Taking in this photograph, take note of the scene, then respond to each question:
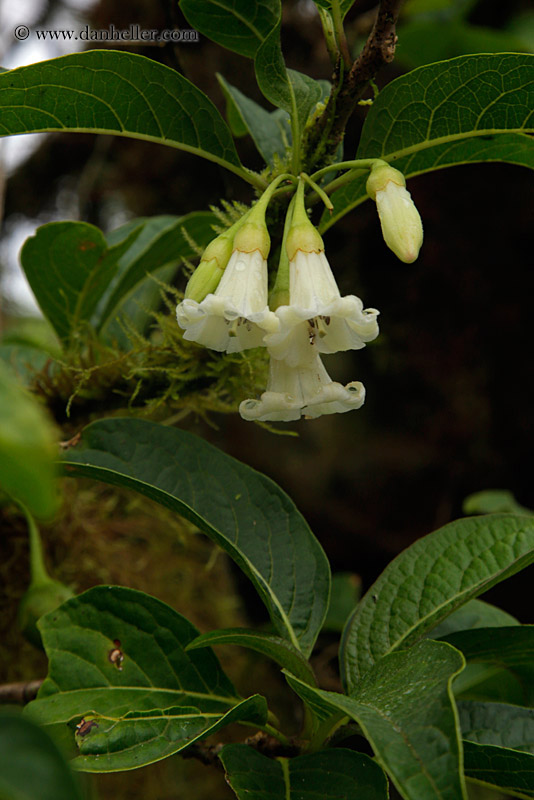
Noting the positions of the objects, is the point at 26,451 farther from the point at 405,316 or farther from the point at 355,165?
the point at 405,316

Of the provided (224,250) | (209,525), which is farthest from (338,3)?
(209,525)

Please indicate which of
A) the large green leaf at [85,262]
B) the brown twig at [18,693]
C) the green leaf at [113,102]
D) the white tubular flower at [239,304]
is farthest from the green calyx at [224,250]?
the brown twig at [18,693]

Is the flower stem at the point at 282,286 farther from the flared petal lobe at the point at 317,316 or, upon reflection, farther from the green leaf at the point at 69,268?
the green leaf at the point at 69,268

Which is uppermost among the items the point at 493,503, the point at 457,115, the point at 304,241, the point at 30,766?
the point at 457,115

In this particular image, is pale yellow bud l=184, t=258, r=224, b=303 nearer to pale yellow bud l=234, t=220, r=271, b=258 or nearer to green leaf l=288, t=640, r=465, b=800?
pale yellow bud l=234, t=220, r=271, b=258

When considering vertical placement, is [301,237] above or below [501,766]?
above

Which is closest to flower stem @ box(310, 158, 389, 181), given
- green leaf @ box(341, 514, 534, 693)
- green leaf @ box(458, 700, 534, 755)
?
green leaf @ box(341, 514, 534, 693)

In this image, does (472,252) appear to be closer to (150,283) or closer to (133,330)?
(150,283)
